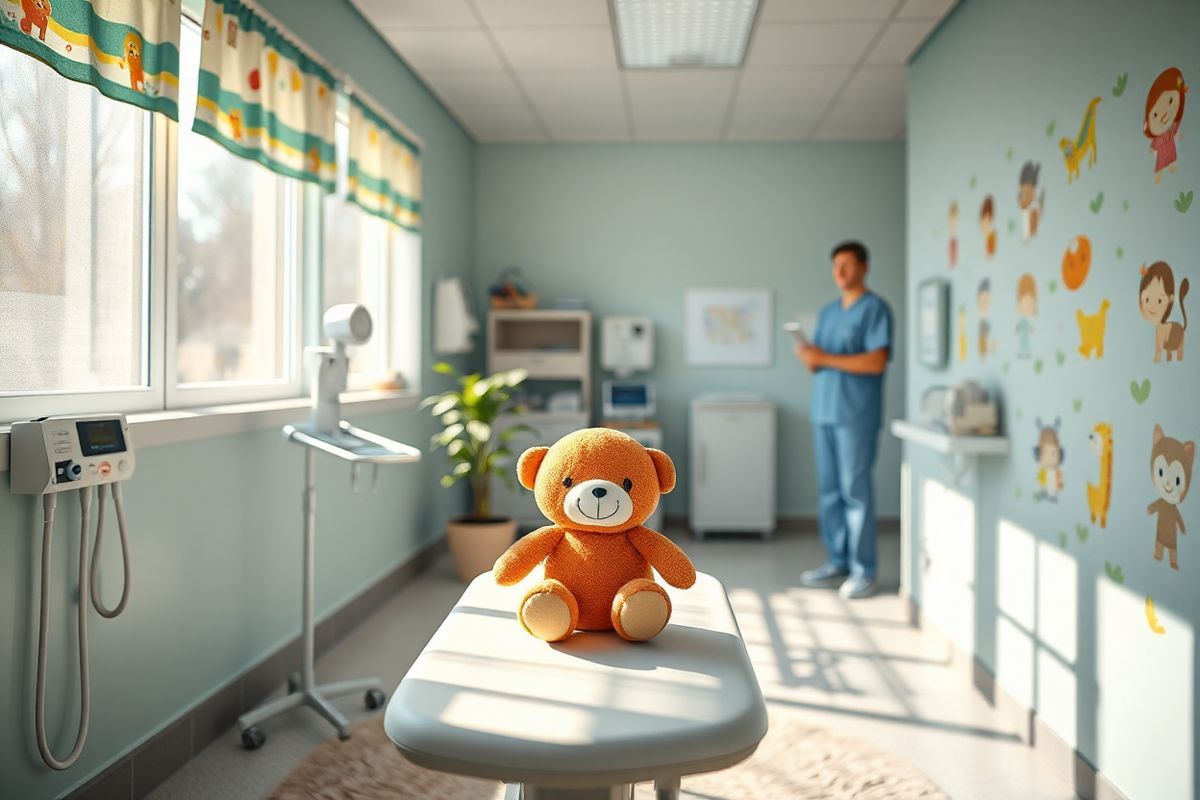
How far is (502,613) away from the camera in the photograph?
170cm

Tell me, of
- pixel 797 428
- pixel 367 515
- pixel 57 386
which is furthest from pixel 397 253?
pixel 797 428

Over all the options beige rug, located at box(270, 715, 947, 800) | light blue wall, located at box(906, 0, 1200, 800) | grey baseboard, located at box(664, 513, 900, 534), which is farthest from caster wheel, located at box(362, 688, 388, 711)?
grey baseboard, located at box(664, 513, 900, 534)

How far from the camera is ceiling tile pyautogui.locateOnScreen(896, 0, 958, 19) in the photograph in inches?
130

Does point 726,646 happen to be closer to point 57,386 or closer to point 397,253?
point 57,386

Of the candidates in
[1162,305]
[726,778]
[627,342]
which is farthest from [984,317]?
[627,342]

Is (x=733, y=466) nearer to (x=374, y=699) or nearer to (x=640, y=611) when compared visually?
(x=374, y=699)

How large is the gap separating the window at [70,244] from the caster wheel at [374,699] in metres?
1.07

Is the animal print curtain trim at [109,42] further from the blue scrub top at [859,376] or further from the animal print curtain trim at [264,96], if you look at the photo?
the blue scrub top at [859,376]

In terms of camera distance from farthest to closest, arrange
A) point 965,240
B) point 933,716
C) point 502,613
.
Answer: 1. point 965,240
2. point 933,716
3. point 502,613

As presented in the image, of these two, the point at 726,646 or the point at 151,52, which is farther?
the point at 151,52

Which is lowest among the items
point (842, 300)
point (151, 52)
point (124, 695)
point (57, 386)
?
point (124, 695)

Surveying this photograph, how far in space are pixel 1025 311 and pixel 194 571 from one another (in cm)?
245

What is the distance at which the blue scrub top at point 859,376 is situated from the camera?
4.10 m

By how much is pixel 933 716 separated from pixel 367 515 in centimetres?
226
